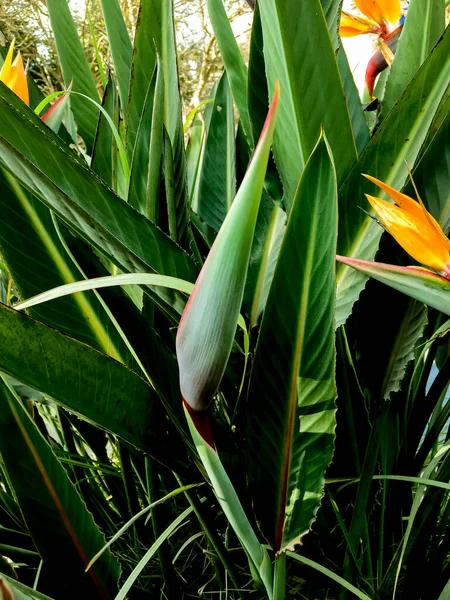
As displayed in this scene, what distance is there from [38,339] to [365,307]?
9.2 inches

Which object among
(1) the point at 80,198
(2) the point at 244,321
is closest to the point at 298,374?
(2) the point at 244,321

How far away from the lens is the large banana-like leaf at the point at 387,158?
0.36 metres

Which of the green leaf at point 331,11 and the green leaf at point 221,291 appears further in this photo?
the green leaf at point 331,11

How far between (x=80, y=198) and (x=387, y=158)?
204 mm

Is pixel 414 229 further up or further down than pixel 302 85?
further down

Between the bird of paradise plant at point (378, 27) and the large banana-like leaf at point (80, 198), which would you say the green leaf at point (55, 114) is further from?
the bird of paradise plant at point (378, 27)

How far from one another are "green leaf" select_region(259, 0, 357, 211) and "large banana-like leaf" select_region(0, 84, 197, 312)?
4.6 inches

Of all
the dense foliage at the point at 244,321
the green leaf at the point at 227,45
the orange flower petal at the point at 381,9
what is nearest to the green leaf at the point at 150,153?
the dense foliage at the point at 244,321

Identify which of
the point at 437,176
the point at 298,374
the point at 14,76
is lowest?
the point at 298,374

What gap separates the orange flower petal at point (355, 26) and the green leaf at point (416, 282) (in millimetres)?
376

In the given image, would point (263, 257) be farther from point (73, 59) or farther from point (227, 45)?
point (73, 59)

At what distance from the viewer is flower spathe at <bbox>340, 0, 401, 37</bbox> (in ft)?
1.72

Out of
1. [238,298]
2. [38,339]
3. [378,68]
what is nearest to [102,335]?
[38,339]

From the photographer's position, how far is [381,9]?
0.53 meters
